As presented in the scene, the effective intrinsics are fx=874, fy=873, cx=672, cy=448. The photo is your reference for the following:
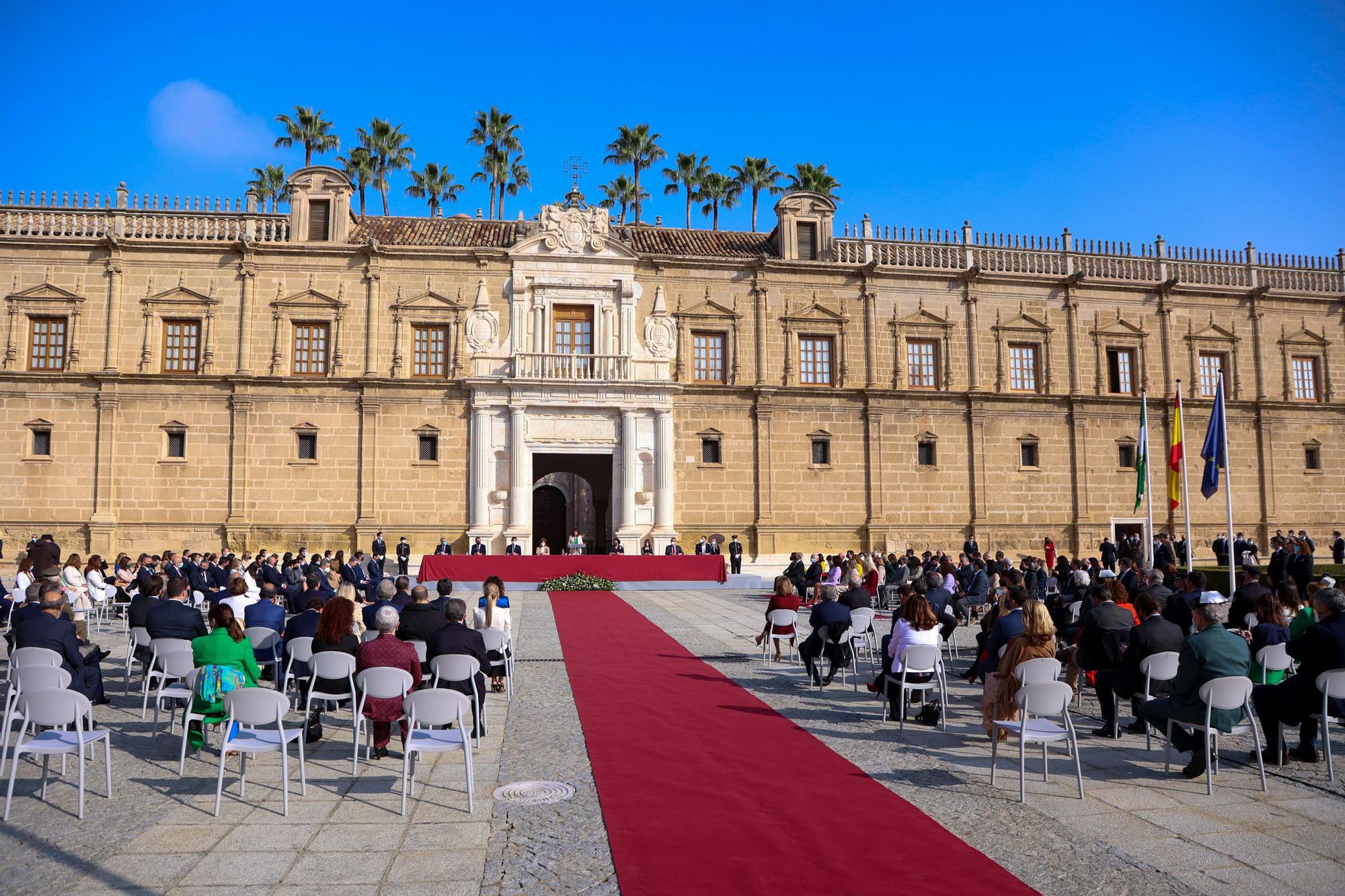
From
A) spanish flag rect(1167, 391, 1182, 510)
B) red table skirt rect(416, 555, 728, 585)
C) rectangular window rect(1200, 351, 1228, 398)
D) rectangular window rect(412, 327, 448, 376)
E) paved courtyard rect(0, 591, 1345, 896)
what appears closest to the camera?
paved courtyard rect(0, 591, 1345, 896)

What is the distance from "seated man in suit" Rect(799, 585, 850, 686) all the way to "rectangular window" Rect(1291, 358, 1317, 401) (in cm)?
3197

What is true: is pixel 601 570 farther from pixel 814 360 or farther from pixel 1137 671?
pixel 1137 671

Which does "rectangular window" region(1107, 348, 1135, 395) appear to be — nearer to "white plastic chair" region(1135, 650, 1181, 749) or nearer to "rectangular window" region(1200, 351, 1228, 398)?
"rectangular window" region(1200, 351, 1228, 398)

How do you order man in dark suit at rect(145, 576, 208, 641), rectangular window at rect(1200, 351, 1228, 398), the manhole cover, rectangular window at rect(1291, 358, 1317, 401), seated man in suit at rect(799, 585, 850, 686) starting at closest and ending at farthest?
1. the manhole cover
2. man in dark suit at rect(145, 576, 208, 641)
3. seated man in suit at rect(799, 585, 850, 686)
4. rectangular window at rect(1200, 351, 1228, 398)
5. rectangular window at rect(1291, 358, 1317, 401)

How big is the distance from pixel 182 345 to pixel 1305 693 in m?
30.4

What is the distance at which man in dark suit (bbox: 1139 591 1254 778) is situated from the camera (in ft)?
22.2

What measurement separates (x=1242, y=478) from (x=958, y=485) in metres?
11.3

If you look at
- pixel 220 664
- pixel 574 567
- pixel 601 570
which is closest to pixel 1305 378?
pixel 601 570

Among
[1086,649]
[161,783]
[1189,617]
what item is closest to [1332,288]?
[1189,617]

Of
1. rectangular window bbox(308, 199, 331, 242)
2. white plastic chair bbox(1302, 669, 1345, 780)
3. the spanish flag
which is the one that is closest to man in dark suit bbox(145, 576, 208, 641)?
white plastic chair bbox(1302, 669, 1345, 780)

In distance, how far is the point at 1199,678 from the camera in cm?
685

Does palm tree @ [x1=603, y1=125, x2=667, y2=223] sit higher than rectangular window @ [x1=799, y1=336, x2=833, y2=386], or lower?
higher

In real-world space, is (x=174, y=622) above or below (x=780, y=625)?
above

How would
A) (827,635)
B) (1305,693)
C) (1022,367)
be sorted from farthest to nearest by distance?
1. (1022,367)
2. (827,635)
3. (1305,693)
